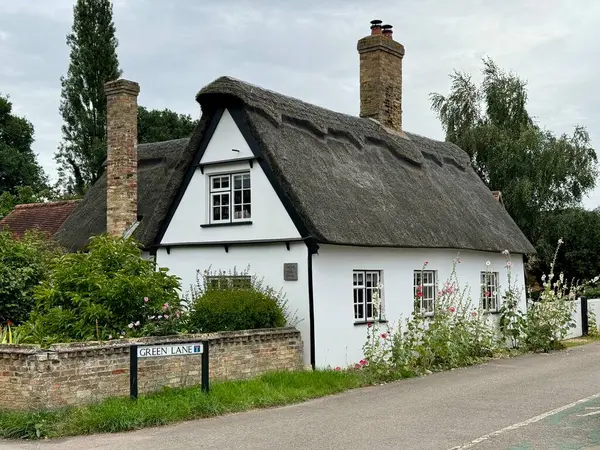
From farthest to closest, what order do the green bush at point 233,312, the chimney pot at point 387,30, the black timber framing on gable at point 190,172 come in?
the chimney pot at point 387,30 < the black timber framing on gable at point 190,172 < the green bush at point 233,312

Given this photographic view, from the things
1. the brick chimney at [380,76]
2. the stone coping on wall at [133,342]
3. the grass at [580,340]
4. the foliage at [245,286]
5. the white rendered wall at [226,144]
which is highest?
the brick chimney at [380,76]

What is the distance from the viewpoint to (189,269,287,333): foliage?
14422mm

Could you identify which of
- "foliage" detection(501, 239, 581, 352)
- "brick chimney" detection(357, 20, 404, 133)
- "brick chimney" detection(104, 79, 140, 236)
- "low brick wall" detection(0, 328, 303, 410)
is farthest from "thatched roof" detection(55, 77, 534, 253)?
"low brick wall" detection(0, 328, 303, 410)

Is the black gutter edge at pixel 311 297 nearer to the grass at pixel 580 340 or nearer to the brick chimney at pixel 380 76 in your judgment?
the brick chimney at pixel 380 76

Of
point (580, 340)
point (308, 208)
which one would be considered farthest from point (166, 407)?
point (580, 340)

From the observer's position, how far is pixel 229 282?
16938mm

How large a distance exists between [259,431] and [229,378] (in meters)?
3.32

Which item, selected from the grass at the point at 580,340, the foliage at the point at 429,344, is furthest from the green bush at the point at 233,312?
the grass at the point at 580,340

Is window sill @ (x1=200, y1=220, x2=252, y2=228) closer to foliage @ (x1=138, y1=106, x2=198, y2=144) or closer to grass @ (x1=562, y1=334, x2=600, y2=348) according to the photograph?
grass @ (x1=562, y1=334, x2=600, y2=348)

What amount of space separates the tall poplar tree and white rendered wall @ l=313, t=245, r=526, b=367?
27619 mm

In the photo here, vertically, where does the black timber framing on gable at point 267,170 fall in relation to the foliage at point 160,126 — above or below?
below

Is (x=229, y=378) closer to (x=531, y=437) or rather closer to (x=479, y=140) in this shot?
(x=531, y=437)

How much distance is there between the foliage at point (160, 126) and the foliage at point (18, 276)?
29.2 metres

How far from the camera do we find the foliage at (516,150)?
113 ft
